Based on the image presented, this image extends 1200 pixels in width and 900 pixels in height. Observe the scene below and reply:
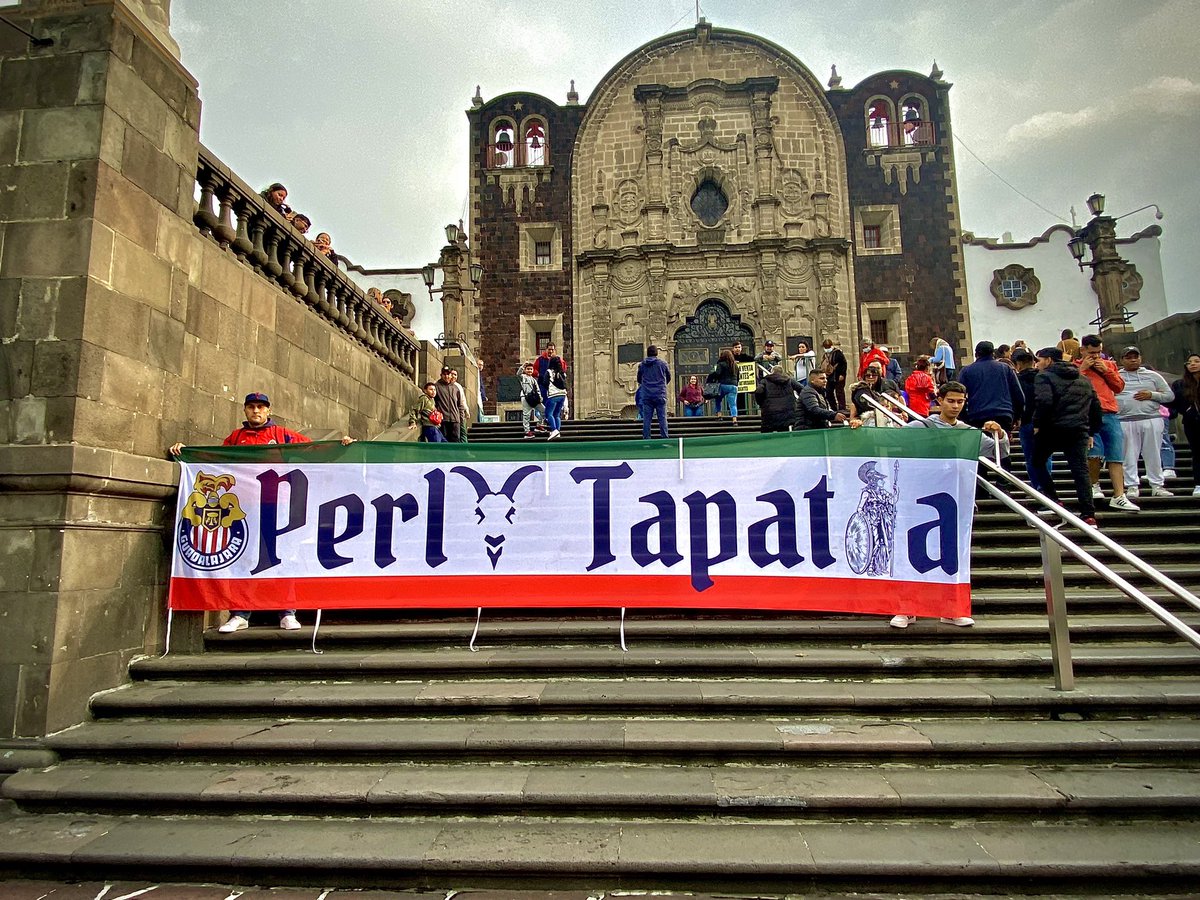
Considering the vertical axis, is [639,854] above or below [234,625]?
below

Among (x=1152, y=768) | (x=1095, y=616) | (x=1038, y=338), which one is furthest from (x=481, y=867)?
(x=1038, y=338)

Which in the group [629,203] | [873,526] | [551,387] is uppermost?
[629,203]

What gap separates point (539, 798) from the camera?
348 centimetres

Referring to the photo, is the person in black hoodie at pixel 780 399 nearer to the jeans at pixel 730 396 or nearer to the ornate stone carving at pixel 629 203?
the jeans at pixel 730 396

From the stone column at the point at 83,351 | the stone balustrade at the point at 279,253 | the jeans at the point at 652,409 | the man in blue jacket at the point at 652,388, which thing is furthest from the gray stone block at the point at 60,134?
the jeans at the point at 652,409

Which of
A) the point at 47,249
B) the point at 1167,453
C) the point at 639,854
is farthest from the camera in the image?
the point at 1167,453

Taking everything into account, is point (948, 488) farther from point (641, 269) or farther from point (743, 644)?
point (641, 269)

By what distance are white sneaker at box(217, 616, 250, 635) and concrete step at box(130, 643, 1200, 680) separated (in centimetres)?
33

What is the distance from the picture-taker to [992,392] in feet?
25.0

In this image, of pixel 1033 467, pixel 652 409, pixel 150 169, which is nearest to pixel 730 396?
pixel 652 409

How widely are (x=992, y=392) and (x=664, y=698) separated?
5657mm

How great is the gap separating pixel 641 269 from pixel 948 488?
18.5 meters

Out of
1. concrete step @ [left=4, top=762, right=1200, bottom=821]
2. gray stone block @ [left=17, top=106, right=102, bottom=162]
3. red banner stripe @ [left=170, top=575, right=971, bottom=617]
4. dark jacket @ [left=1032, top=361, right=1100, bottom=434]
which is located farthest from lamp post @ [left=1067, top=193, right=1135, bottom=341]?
gray stone block @ [left=17, top=106, right=102, bottom=162]

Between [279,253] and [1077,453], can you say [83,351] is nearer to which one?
[279,253]
